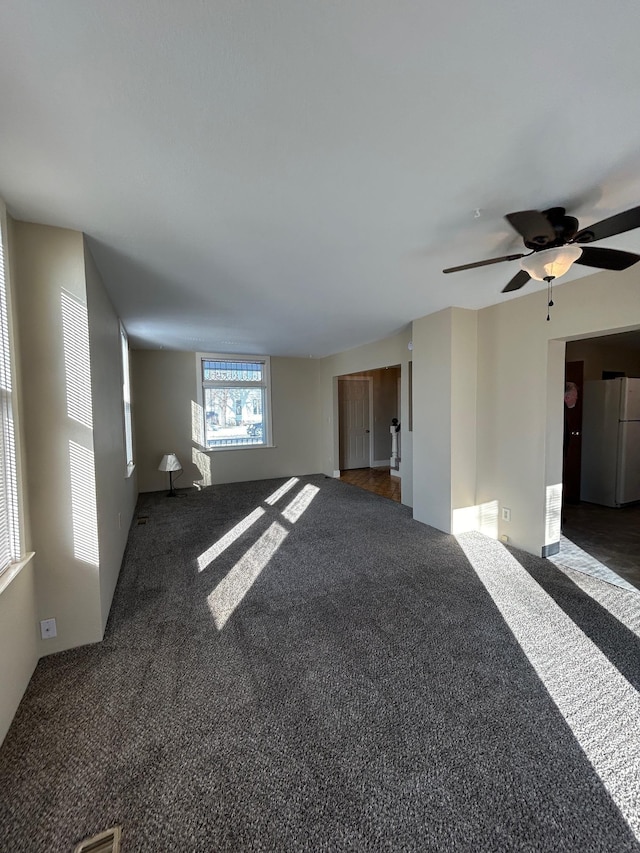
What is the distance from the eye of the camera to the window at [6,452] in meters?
1.71

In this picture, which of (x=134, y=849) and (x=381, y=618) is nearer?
(x=134, y=849)

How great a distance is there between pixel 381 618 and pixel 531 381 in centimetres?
251

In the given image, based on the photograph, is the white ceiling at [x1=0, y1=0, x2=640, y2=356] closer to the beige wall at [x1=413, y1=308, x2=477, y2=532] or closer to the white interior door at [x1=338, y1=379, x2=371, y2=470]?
the beige wall at [x1=413, y1=308, x2=477, y2=532]

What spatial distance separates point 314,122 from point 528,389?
295 centimetres

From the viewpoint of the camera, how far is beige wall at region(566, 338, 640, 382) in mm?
5121

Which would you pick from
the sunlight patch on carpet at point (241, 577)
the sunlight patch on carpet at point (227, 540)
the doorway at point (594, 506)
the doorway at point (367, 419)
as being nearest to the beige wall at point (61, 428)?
the sunlight patch on carpet at point (241, 577)

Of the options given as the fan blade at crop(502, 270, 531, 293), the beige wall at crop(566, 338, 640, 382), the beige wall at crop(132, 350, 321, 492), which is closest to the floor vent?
the fan blade at crop(502, 270, 531, 293)

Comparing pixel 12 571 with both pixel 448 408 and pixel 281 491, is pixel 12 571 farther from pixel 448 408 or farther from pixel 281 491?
pixel 281 491

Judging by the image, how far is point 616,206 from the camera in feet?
6.10

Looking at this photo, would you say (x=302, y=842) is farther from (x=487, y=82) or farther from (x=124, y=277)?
(x=124, y=277)

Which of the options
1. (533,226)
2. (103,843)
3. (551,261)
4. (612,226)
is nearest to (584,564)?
(551,261)

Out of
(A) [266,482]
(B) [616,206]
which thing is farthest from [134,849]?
(A) [266,482]

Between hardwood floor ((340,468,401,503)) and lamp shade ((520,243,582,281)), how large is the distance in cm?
399

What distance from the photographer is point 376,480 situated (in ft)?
22.2
